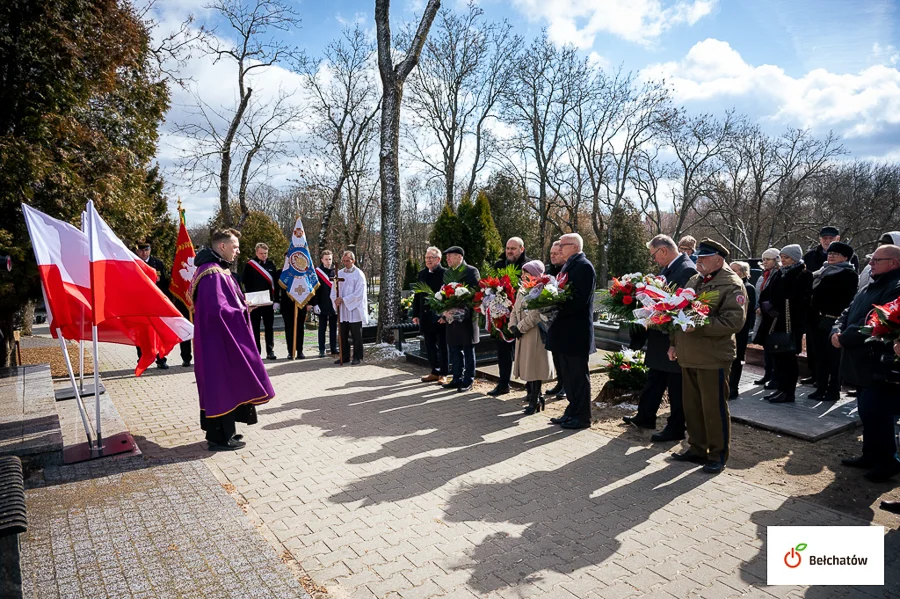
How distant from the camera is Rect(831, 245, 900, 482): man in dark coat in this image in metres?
4.79

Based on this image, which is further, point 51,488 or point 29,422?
point 29,422

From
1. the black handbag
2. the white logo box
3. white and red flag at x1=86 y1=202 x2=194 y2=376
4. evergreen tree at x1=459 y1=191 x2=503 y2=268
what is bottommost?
the white logo box

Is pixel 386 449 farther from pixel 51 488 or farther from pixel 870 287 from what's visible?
pixel 870 287

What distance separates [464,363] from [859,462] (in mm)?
5253

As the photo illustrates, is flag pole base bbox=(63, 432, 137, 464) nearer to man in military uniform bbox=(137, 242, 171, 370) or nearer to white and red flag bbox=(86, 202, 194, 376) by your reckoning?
white and red flag bbox=(86, 202, 194, 376)

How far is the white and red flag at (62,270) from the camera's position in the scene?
17.3 feet

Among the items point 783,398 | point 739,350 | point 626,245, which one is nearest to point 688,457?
point 739,350

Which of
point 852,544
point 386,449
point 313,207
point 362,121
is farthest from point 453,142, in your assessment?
point 852,544

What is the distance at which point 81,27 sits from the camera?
959 centimetres

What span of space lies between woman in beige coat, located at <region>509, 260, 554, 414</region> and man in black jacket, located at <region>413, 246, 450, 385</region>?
6.95ft

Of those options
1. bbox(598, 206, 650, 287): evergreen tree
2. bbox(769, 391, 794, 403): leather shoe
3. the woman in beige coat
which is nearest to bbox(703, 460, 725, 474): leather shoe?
the woman in beige coat

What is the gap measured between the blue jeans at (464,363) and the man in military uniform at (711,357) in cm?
387

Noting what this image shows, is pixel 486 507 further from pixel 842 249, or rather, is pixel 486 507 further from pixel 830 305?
pixel 842 249

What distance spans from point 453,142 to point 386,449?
30436 millimetres
